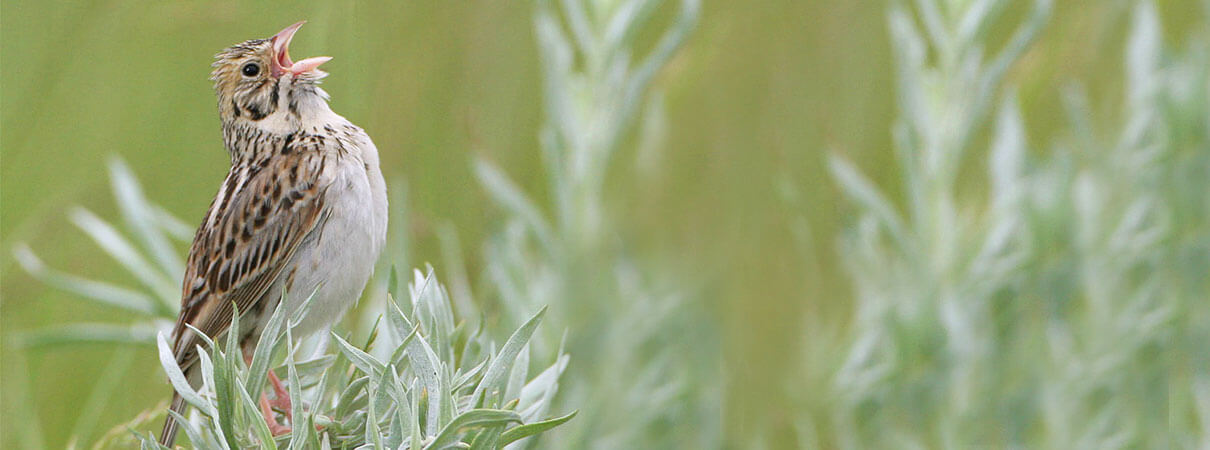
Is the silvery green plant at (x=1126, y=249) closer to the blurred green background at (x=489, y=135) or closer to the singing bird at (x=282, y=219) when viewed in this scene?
the blurred green background at (x=489, y=135)

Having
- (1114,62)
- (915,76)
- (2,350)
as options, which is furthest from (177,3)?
(1114,62)

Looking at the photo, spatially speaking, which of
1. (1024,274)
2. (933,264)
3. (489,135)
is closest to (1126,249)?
(1024,274)

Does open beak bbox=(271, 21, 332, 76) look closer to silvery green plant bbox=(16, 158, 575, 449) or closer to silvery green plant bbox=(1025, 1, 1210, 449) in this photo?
silvery green plant bbox=(16, 158, 575, 449)

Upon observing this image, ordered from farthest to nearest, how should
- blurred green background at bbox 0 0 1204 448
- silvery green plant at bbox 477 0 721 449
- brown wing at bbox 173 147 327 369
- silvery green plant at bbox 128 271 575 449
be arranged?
Answer: blurred green background at bbox 0 0 1204 448
silvery green plant at bbox 477 0 721 449
brown wing at bbox 173 147 327 369
silvery green plant at bbox 128 271 575 449

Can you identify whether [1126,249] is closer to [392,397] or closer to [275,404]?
[275,404]

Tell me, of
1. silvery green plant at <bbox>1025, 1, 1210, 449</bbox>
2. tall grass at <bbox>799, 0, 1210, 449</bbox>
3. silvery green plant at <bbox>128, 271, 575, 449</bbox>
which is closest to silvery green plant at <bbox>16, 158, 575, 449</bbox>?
silvery green plant at <bbox>128, 271, 575, 449</bbox>

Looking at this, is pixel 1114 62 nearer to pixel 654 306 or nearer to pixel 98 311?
pixel 654 306

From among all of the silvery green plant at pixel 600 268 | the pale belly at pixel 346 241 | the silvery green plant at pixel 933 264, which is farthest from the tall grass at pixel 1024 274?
the pale belly at pixel 346 241
